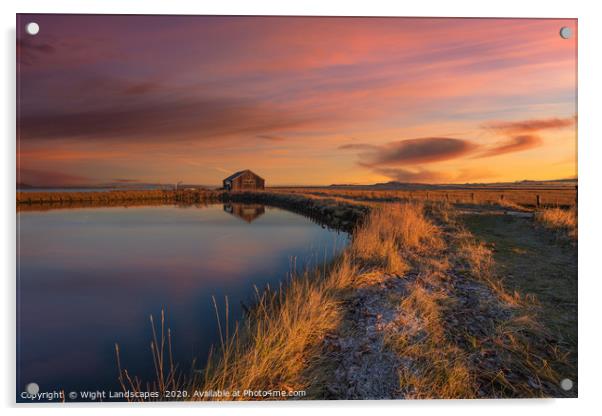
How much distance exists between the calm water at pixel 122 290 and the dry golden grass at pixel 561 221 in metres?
5.70

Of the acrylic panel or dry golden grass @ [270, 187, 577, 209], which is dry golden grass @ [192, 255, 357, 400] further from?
dry golden grass @ [270, 187, 577, 209]

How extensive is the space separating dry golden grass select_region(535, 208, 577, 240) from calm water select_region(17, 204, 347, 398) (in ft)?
18.7

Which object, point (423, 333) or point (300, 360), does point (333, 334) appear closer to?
point (300, 360)

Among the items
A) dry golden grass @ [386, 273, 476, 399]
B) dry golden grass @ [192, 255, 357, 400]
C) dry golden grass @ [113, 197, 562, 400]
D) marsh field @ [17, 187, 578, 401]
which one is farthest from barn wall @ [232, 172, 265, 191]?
dry golden grass @ [386, 273, 476, 399]

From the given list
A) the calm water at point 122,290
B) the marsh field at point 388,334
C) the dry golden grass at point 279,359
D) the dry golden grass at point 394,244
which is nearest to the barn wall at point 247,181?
the calm water at point 122,290

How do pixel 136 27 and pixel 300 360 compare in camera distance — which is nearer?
pixel 300 360

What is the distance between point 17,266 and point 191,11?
3983 millimetres

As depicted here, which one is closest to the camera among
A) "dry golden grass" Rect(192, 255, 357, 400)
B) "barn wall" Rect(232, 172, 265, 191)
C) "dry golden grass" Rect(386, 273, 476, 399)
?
"dry golden grass" Rect(386, 273, 476, 399)

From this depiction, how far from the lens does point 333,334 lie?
393 cm

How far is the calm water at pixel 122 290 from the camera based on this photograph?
4289 millimetres

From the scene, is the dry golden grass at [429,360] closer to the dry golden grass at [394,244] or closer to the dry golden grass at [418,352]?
the dry golden grass at [418,352]

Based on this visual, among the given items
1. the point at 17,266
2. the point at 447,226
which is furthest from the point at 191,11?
the point at 447,226

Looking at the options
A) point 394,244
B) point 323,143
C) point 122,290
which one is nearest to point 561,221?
point 394,244

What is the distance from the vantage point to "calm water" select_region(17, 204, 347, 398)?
14.1ft
